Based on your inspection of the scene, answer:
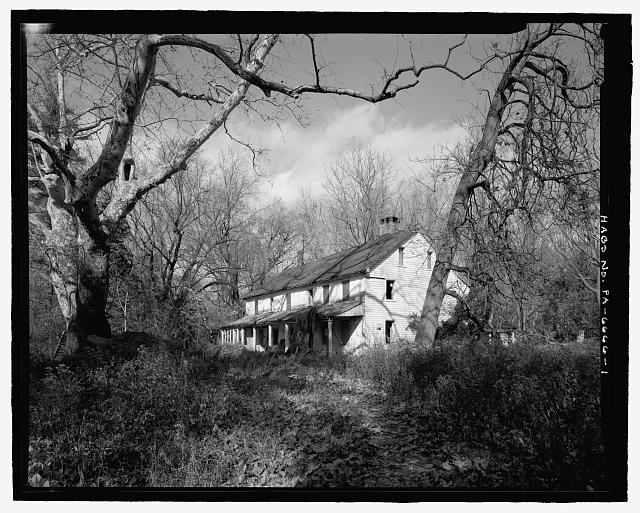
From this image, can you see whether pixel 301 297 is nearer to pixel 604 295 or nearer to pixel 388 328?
pixel 388 328

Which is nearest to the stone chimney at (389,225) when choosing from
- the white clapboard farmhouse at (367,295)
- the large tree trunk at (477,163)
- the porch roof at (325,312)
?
the white clapboard farmhouse at (367,295)

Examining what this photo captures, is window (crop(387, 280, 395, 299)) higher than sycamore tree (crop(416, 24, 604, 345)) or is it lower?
lower

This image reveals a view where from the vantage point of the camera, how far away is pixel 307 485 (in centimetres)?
301

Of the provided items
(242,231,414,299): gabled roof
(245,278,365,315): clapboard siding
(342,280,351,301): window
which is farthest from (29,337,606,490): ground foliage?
(342,280,351,301): window

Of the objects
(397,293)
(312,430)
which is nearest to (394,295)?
(397,293)

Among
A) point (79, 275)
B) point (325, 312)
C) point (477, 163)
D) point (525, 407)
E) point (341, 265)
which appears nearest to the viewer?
point (525, 407)

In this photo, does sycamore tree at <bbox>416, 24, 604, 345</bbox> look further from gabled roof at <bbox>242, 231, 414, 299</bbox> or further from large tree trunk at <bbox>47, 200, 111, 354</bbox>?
gabled roof at <bbox>242, 231, 414, 299</bbox>

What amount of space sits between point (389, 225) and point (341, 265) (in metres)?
3.77

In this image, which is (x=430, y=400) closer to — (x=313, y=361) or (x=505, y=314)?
(x=313, y=361)

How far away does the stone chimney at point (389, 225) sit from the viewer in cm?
2200

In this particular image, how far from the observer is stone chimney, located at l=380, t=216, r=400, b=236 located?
22.0 metres

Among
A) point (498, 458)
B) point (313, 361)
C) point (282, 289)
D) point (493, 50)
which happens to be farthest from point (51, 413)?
point (282, 289)

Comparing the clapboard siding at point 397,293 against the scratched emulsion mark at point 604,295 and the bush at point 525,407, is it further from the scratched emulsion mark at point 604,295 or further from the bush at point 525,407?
the scratched emulsion mark at point 604,295

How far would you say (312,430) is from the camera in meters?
4.02
